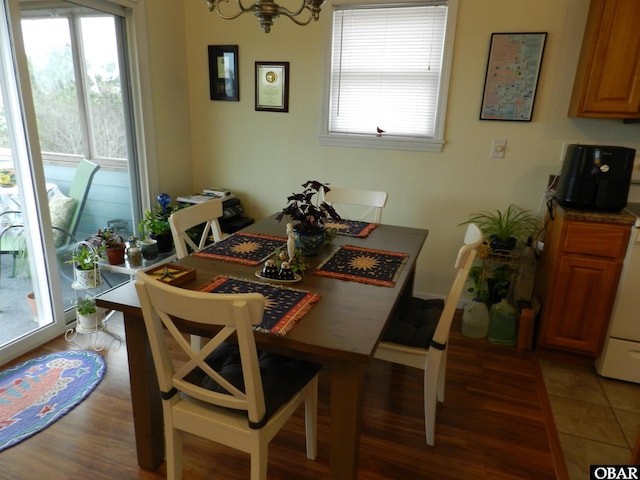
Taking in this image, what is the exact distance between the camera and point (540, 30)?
2.60 m

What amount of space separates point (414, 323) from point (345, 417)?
0.75 m

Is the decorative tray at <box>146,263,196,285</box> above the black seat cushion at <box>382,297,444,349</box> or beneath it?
above

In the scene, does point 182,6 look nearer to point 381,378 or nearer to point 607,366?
point 381,378

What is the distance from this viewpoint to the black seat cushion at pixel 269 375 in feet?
4.47

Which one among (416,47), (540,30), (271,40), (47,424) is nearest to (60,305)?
(47,424)

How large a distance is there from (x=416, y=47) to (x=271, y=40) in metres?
1.07

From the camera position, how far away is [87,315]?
2.54m

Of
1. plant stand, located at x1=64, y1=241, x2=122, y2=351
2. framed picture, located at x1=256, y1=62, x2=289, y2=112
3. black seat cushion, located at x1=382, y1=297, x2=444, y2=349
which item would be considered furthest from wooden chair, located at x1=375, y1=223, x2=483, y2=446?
framed picture, located at x1=256, y1=62, x2=289, y2=112

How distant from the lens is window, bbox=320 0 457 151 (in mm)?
2837

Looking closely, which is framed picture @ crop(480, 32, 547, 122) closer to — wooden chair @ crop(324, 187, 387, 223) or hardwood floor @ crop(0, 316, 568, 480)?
wooden chair @ crop(324, 187, 387, 223)

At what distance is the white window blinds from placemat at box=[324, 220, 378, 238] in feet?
3.01

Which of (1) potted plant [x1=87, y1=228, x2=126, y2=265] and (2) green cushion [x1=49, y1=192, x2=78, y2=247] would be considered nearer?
(2) green cushion [x1=49, y1=192, x2=78, y2=247]

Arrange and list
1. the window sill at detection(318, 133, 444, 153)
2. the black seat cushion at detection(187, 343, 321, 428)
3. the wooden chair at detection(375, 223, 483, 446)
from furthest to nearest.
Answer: the window sill at detection(318, 133, 444, 153) → the wooden chair at detection(375, 223, 483, 446) → the black seat cushion at detection(187, 343, 321, 428)

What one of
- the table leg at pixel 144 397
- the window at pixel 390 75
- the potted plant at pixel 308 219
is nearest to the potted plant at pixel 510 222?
the window at pixel 390 75
